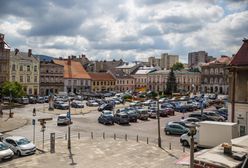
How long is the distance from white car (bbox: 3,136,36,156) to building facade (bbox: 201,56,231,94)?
295 feet

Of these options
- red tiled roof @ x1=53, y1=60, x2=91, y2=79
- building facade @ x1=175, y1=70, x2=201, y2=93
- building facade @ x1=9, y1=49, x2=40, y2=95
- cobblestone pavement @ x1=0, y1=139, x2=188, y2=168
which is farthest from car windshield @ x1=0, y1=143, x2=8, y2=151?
building facade @ x1=175, y1=70, x2=201, y2=93

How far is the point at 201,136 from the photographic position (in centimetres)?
2552

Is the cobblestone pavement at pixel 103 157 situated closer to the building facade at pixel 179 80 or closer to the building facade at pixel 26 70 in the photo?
the building facade at pixel 26 70

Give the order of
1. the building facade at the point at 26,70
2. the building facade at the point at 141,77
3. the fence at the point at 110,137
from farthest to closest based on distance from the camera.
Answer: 1. the building facade at the point at 141,77
2. the building facade at the point at 26,70
3. the fence at the point at 110,137

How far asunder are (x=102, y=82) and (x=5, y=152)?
265ft

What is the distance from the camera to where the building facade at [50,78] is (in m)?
89.2

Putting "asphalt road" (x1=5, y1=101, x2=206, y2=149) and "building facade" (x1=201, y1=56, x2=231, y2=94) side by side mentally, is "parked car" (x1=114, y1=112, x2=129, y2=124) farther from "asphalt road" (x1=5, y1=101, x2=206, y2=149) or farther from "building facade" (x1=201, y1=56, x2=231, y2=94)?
"building facade" (x1=201, y1=56, x2=231, y2=94)

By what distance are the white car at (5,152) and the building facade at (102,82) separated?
7641cm

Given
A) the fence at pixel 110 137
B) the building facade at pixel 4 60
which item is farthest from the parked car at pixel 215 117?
the building facade at pixel 4 60

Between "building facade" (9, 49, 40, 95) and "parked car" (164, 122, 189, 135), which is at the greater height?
"building facade" (9, 49, 40, 95)

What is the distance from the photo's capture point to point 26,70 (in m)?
→ 85.2

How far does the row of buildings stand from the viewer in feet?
273

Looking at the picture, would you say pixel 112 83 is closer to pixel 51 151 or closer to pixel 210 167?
pixel 51 151

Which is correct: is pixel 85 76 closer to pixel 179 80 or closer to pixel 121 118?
pixel 179 80
